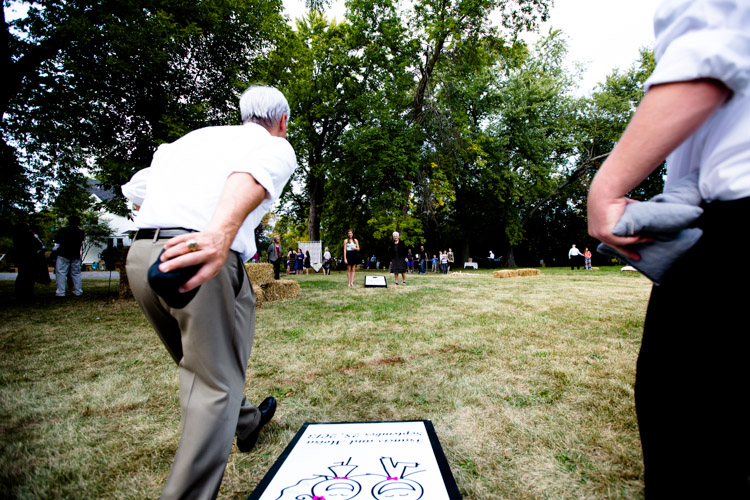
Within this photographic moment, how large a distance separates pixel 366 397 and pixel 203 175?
2.15 meters

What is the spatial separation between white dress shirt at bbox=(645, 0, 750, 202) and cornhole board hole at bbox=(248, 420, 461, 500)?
1447 millimetres

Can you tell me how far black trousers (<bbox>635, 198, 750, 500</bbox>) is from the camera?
2.46ft

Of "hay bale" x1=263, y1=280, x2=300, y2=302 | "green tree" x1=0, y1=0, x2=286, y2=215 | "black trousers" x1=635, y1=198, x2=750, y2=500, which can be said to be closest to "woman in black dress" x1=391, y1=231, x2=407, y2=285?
"hay bale" x1=263, y1=280, x2=300, y2=302

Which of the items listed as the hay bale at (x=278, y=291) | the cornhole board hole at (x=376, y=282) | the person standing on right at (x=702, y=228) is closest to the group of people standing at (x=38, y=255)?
the hay bale at (x=278, y=291)

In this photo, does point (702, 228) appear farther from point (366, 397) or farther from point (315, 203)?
point (315, 203)

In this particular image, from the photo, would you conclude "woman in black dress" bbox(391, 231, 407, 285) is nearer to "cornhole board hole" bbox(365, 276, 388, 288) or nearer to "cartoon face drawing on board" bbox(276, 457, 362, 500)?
"cornhole board hole" bbox(365, 276, 388, 288)

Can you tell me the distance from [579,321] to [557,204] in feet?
116

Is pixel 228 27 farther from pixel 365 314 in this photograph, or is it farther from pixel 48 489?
pixel 48 489

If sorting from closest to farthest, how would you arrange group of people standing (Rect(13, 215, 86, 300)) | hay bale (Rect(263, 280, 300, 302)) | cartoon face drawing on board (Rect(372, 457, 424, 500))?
cartoon face drawing on board (Rect(372, 457, 424, 500)), hay bale (Rect(263, 280, 300, 302)), group of people standing (Rect(13, 215, 86, 300))

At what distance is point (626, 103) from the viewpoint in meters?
27.0

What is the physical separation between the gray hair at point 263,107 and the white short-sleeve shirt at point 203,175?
142 millimetres

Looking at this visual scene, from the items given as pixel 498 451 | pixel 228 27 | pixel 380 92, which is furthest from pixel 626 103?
pixel 498 451

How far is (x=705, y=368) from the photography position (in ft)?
2.62

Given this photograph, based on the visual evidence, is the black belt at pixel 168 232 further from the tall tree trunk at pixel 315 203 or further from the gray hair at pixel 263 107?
the tall tree trunk at pixel 315 203
